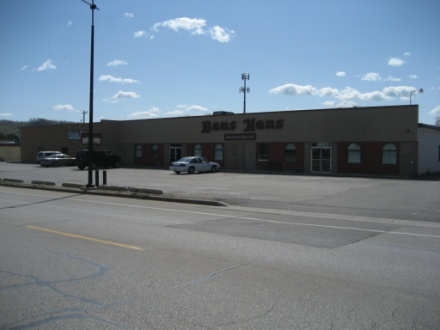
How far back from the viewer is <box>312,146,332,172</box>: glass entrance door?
37.0 m

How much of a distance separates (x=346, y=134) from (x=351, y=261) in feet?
98.6

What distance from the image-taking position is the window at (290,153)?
38.6 meters

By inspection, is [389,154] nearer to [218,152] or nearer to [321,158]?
[321,158]

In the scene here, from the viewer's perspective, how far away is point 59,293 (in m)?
5.41

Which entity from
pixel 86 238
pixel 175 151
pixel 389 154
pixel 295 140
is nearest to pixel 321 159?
pixel 295 140

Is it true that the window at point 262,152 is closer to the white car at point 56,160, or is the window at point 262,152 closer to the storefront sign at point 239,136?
the storefront sign at point 239,136

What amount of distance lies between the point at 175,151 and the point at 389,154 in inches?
896

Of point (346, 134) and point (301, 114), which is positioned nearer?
point (346, 134)

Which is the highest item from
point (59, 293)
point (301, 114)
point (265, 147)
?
point (301, 114)

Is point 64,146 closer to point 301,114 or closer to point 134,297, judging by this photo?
point 301,114

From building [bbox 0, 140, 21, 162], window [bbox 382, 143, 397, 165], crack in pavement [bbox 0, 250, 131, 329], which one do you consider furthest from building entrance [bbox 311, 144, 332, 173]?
building [bbox 0, 140, 21, 162]

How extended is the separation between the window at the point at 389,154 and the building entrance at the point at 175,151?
2148 cm

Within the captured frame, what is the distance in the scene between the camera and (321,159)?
37312mm

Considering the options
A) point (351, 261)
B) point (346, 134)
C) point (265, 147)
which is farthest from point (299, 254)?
point (265, 147)
